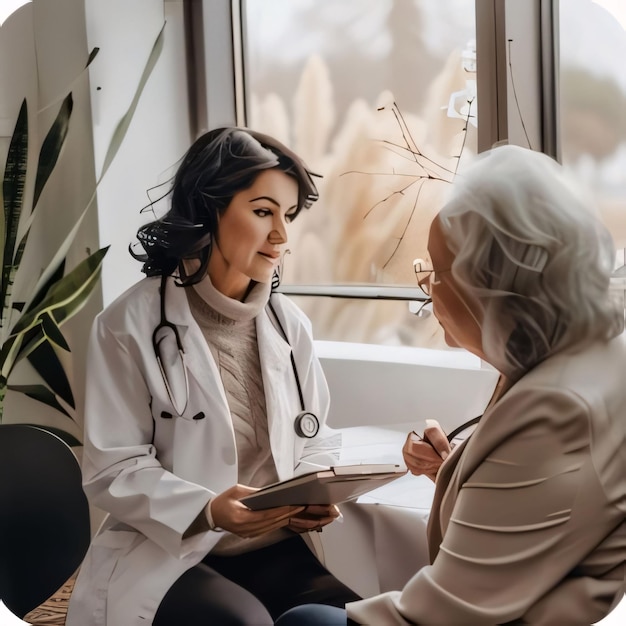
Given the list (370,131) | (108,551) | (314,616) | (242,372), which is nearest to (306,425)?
(242,372)

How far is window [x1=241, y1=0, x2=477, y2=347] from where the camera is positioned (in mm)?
1847

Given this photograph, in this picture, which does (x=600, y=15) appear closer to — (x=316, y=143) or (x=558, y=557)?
(x=316, y=143)

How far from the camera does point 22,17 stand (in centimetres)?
211

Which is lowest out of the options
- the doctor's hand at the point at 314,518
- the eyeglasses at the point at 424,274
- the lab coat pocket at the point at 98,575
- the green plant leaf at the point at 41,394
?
the lab coat pocket at the point at 98,575

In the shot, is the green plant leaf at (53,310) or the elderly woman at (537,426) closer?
the elderly woman at (537,426)

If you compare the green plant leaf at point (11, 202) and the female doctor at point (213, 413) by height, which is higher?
the green plant leaf at point (11, 202)

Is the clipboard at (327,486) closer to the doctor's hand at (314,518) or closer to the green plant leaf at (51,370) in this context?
the doctor's hand at (314,518)

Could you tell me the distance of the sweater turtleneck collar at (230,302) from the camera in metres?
1.84

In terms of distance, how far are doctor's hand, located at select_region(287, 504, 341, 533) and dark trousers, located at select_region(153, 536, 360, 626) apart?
0.03 meters

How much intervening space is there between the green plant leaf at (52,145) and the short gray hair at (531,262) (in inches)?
41.4

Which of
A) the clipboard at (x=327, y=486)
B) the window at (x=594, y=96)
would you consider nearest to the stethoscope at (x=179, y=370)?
the clipboard at (x=327, y=486)

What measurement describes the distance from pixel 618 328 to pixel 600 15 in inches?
30.1

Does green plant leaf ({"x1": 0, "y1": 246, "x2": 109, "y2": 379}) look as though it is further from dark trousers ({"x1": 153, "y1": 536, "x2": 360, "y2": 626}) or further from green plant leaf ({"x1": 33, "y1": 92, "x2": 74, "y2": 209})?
dark trousers ({"x1": 153, "y1": 536, "x2": 360, "y2": 626})

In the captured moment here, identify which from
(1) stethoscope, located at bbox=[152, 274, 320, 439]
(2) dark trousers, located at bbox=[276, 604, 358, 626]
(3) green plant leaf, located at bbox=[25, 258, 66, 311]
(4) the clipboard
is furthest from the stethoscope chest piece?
(3) green plant leaf, located at bbox=[25, 258, 66, 311]
